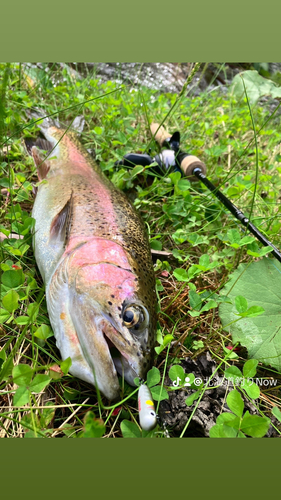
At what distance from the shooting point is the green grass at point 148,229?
1.70 metres

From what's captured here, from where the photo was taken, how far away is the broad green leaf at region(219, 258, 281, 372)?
210 cm

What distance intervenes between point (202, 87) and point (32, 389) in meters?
9.43

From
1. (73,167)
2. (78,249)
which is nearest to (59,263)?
(78,249)

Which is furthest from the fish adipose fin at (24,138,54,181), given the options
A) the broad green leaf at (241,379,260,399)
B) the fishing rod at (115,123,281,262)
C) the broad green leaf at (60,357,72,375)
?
the broad green leaf at (241,379,260,399)

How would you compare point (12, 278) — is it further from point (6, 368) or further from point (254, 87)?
point (254, 87)

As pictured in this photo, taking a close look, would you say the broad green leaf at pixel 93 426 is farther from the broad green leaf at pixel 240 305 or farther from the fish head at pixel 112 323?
the broad green leaf at pixel 240 305

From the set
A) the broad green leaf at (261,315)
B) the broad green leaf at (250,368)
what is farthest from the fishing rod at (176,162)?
the broad green leaf at (250,368)

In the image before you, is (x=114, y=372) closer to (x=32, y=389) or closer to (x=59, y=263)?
(x=32, y=389)

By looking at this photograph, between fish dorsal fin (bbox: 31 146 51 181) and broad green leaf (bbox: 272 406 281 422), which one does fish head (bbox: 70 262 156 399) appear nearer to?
broad green leaf (bbox: 272 406 281 422)

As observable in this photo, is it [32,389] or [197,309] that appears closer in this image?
[32,389]

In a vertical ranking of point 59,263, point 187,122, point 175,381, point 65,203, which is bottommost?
point 175,381

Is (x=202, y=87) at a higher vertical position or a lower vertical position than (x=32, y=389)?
higher

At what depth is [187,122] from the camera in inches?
170

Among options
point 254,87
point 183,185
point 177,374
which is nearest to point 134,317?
point 177,374
